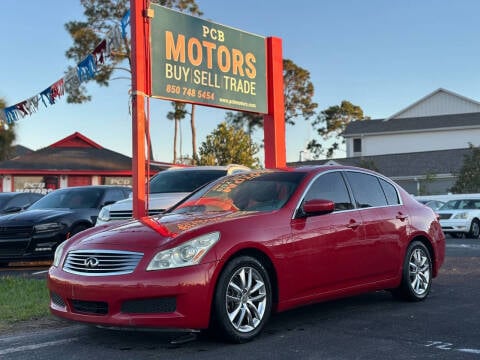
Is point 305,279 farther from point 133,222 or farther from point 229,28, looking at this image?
point 229,28

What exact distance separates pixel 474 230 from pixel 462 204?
1.19 m

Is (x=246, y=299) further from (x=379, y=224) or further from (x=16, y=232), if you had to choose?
(x=16, y=232)

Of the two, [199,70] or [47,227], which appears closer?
[199,70]

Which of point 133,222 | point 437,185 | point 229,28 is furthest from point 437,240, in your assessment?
point 437,185

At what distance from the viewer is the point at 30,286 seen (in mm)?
9055

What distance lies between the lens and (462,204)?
77.2 ft

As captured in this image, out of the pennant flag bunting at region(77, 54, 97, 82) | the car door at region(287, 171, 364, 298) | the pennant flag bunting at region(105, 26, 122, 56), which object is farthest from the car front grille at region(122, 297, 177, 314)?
the pennant flag bunting at region(77, 54, 97, 82)

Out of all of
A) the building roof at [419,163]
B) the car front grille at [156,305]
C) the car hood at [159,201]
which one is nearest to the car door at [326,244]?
the car front grille at [156,305]

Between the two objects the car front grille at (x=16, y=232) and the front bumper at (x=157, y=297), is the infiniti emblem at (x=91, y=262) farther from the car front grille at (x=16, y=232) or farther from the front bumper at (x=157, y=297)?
the car front grille at (x=16, y=232)

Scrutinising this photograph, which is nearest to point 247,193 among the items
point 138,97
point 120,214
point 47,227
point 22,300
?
point 22,300

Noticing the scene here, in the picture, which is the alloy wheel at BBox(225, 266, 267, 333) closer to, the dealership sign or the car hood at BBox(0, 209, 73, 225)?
the dealership sign

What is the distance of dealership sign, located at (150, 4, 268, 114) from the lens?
394 inches

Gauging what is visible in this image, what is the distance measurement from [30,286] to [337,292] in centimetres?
454

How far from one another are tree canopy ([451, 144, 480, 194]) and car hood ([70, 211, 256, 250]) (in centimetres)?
3217
